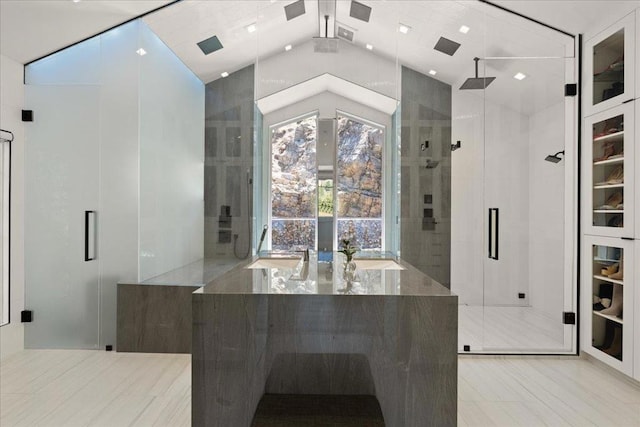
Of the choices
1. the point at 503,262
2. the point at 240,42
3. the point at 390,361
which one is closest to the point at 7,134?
the point at 240,42

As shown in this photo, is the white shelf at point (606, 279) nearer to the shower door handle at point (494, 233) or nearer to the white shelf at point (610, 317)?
the white shelf at point (610, 317)

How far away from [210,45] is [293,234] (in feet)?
6.19

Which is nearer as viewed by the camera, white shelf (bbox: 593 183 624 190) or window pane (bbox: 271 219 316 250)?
white shelf (bbox: 593 183 624 190)

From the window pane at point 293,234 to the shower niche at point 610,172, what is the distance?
87.0 inches

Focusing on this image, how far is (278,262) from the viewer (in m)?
3.30

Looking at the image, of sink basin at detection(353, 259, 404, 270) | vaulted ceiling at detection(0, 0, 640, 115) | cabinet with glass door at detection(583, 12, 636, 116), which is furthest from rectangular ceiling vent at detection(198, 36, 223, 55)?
cabinet with glass door at detection(583, 12, 636, 116)

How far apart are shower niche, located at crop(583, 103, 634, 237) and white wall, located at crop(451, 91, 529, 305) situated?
47 cm

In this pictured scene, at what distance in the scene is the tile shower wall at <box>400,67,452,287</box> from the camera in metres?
3.73

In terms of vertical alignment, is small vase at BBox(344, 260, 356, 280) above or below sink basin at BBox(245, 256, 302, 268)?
above

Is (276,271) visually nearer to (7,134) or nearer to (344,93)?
(344,93)

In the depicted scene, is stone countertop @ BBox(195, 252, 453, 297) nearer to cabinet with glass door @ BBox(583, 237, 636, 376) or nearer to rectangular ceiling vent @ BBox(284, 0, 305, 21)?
cabinet with glass door @ BBox(583, 237, 636, 376)

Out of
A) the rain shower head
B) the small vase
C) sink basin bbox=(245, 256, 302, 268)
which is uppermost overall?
the rain shower head

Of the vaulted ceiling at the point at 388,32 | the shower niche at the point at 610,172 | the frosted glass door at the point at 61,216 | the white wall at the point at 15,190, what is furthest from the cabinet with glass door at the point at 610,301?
the white wall at the point at 15,190

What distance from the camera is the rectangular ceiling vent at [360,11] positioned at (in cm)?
372
